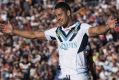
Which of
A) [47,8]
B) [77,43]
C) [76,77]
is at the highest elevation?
[47,8]

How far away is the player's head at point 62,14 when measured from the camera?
7758 mm

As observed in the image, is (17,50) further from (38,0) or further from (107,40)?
(38,0)

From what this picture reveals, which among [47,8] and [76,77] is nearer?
[76,77]

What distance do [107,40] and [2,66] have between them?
3.86m

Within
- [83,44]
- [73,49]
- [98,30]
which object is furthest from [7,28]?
→ [98,30]

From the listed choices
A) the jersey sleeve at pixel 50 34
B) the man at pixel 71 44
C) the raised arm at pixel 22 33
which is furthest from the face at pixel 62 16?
the raised arm at pixel 22 33

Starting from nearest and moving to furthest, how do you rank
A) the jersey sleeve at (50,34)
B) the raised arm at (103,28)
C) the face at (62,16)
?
the raised arm at (103,28), the face at (62,16), the jersey sleeve at (50,34)

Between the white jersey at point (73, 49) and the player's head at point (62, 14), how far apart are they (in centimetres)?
14

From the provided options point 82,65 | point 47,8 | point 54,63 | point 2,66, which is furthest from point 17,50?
point 82,65

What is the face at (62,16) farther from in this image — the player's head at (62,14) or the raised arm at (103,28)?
the raised arm at (103,28)

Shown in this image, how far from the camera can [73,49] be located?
25.8ft

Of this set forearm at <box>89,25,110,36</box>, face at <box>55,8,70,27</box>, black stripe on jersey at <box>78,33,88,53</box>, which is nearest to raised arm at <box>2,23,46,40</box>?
face at <box>55,8,70,27</box>

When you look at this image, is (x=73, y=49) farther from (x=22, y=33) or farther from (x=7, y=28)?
(x=7, y=28)

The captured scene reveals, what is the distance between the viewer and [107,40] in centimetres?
1962
